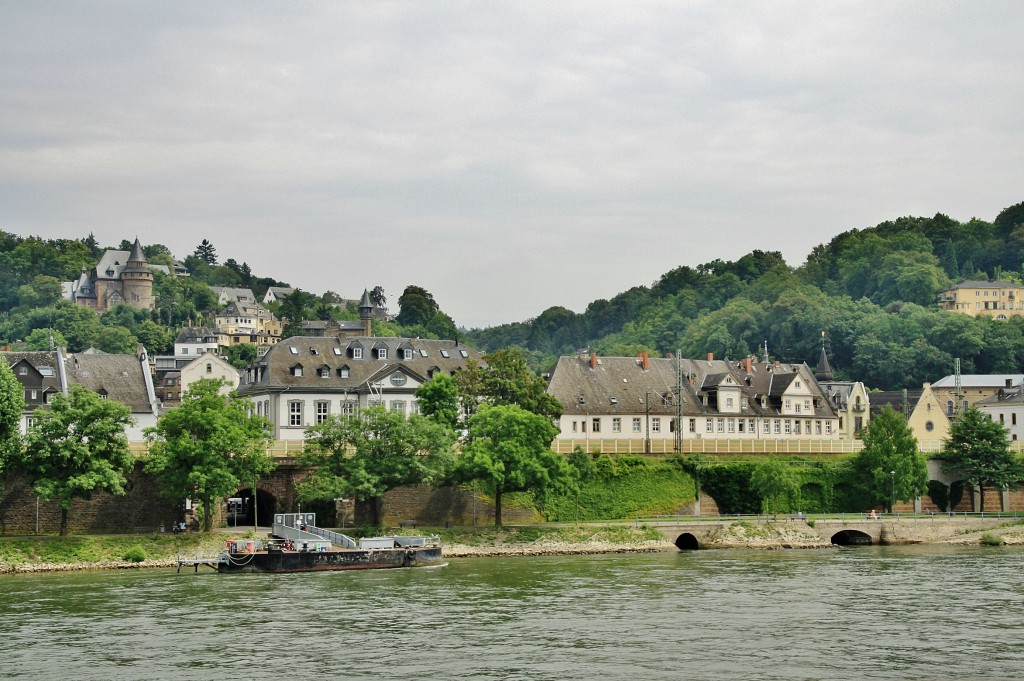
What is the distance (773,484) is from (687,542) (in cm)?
1097

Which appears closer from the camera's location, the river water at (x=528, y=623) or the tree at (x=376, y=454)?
the river water at (x=528, y=623)

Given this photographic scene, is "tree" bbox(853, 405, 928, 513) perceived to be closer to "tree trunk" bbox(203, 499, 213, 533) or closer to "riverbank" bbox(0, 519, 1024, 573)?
"riverbank" bbox(0, 519, 1024, 573)

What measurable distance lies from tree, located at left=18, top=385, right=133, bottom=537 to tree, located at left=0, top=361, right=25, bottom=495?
1.88ft

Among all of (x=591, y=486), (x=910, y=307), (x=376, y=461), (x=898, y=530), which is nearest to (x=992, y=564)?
(x=898, y=530)

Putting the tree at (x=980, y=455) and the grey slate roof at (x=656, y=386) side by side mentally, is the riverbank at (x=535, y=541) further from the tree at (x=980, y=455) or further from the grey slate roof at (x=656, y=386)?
the grey slate roof at (x=656, y=386)

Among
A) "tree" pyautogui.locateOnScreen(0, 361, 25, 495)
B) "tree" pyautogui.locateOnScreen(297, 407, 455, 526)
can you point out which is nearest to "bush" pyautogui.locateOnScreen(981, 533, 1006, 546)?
"tree" pyautogui.locateOnScreen(297, 407, 455, 526)

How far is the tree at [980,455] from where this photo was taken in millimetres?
102250

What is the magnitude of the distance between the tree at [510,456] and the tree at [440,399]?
4874 millimetres

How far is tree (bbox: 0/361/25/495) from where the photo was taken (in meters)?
73.6

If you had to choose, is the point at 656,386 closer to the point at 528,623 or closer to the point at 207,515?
the point at 207,515

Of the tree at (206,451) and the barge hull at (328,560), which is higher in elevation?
the tree at (206,451)

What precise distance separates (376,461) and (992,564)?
34.0 meters

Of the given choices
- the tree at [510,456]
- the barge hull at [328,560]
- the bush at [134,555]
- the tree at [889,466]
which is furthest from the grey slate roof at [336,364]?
the barge hull at [328,560]

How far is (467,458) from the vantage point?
270 ft
